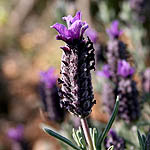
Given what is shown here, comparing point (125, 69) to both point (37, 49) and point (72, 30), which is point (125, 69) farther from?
point (37, 49)

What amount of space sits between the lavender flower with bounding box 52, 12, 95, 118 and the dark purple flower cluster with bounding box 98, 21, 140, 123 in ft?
2.23

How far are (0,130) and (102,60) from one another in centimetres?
212

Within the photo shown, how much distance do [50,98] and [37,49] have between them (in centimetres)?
361

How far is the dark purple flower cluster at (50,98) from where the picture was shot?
2221 millimetres

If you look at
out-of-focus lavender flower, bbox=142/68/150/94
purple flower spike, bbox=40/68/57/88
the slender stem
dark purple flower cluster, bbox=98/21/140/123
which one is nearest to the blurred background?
out-of-focus lavender flower, bbox=142/68/150/94

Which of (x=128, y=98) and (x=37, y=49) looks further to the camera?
(x=37, y=49)

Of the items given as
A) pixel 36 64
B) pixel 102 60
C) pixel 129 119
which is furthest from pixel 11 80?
pixel 129 119

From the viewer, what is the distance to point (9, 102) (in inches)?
179

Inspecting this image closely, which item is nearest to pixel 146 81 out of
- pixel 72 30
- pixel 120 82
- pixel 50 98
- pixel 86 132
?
pixel 120 82

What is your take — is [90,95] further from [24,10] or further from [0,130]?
[24,10]

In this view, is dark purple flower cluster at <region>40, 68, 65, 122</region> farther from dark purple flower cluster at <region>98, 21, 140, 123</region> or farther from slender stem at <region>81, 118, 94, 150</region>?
slender stem at <region>81, 118, 94, 150</region>

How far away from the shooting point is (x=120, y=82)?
188 cm

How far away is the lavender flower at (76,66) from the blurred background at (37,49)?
1069 mm

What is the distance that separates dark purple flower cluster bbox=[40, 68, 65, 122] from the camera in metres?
2.22
